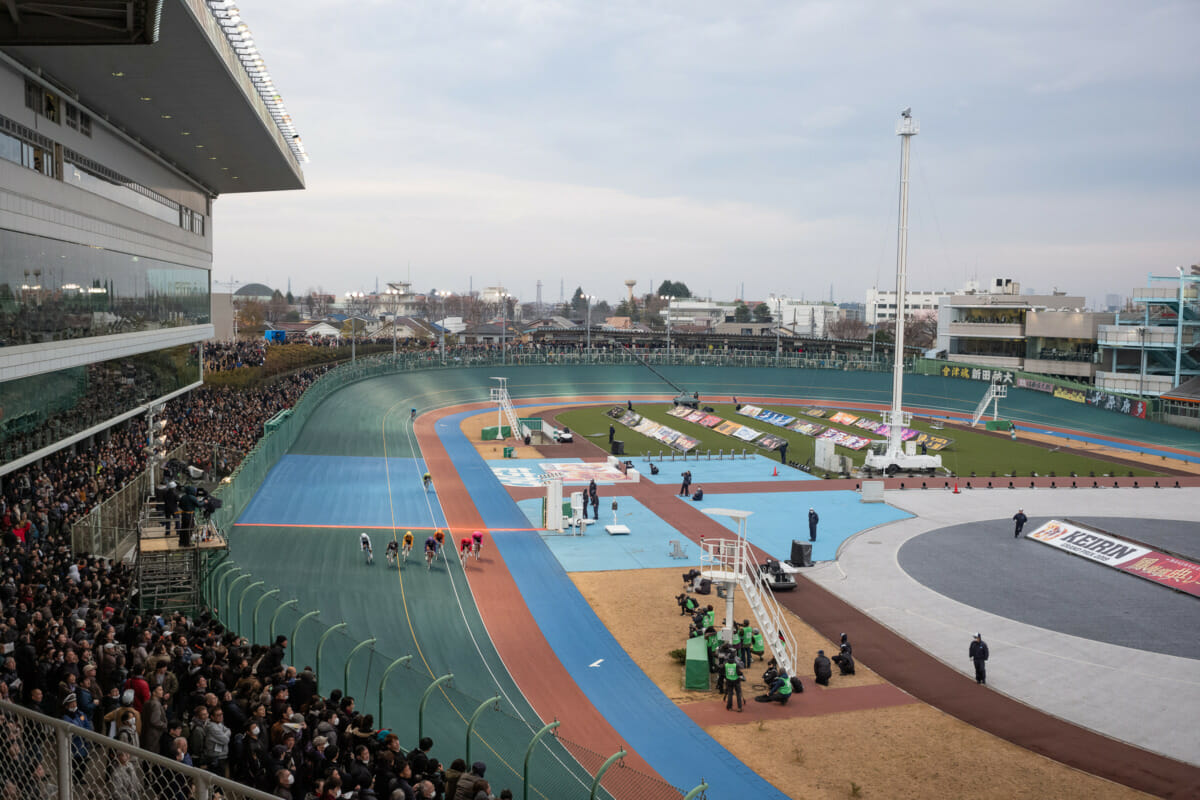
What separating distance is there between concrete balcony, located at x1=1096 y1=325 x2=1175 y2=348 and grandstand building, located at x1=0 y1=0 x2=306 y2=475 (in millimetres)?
70489

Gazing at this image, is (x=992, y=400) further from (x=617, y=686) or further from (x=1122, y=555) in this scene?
(x=617, y=686)

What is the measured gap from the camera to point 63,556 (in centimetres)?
1852

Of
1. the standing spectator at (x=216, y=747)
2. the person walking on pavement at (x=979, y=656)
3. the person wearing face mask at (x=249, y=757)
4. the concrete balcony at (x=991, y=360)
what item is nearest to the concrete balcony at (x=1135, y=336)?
the concrete balcony at (x=991, y=360)

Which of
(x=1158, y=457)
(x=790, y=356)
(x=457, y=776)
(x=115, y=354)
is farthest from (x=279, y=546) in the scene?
(x=790, y=356)

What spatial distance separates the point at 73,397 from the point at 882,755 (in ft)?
82.2

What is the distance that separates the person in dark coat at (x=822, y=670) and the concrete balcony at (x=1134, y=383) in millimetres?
68355

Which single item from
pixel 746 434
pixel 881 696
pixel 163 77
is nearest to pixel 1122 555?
pixel 881 696

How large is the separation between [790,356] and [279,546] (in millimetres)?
74016

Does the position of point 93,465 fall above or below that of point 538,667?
above

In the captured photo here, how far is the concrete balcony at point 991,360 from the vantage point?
294 feet

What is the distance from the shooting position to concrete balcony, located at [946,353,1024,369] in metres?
89.8

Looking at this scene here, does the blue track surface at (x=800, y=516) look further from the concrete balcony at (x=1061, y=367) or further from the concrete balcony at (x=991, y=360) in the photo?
the concrete balcony at (x=991, y=360)

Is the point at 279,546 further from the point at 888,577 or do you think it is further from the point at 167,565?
the point at 888,577

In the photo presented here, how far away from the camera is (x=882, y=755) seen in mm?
17719
